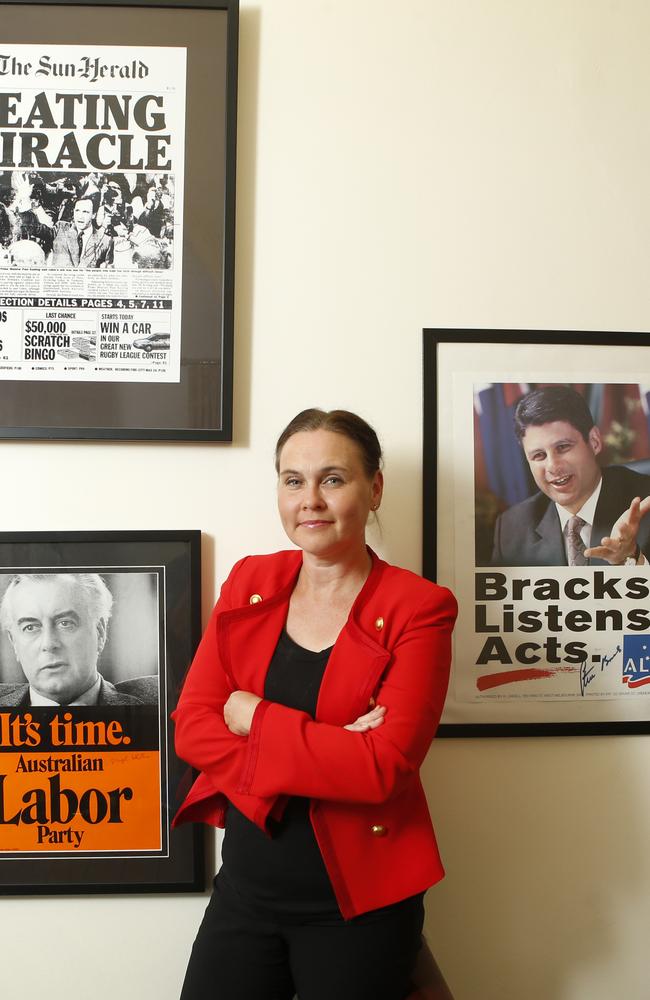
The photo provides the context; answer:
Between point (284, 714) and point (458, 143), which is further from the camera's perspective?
point (458, 143)

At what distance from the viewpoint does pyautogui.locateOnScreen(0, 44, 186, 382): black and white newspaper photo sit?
155cm

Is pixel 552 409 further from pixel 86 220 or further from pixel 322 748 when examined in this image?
pixel 86 220

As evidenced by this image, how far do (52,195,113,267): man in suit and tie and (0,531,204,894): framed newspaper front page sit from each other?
0.59 meters

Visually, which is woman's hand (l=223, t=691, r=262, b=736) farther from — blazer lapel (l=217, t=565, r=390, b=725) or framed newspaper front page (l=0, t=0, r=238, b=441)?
framed newspaper front page (l=0, t=0, r=238, b=441)

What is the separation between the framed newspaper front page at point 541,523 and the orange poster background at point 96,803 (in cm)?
66

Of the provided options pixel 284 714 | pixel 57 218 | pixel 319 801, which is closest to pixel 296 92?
pixel 57 218

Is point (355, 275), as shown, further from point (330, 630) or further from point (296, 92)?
point (330, 630)

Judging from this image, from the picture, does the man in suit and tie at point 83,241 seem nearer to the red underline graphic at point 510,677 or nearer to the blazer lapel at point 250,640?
the blazer lapel at point 250,640

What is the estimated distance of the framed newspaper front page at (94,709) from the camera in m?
1.54

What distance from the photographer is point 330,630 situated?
1283 mm

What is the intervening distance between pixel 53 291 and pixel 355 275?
2.17 feet

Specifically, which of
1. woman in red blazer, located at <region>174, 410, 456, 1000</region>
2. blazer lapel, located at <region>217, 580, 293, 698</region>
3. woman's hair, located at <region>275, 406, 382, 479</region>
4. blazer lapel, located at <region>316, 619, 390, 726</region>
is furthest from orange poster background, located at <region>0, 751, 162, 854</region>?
woman's hair, located at <region>275, 406, 382, 479</region>

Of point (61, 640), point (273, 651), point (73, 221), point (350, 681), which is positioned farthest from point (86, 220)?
point (350, 681)

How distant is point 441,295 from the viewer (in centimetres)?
160
